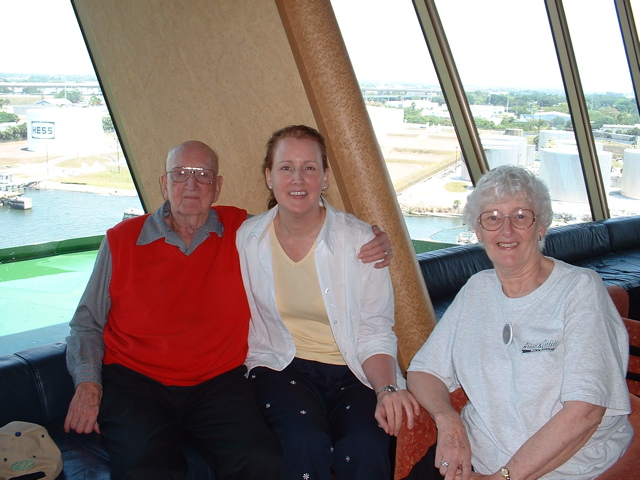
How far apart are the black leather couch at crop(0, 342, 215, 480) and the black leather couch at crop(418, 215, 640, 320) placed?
2.35 m

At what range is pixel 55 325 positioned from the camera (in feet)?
15.1

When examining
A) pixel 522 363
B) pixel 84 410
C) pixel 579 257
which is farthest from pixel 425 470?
pixel 579 257

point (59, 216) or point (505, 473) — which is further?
point (59, 216)

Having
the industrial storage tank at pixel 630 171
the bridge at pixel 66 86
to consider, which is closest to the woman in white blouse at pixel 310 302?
the bridge at pixel 66 86

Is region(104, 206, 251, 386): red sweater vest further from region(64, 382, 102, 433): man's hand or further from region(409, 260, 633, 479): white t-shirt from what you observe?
region(409, 260, 633, 479): white t-shirt

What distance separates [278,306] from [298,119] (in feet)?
4.46

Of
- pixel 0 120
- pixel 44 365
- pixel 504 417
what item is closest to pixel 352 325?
pixel 504 417

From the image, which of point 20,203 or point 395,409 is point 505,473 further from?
point 20,203

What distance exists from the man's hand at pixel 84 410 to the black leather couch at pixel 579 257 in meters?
2.45

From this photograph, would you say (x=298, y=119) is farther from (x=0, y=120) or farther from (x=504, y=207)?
(x=0, y=120)

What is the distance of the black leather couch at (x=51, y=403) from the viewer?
2111mm

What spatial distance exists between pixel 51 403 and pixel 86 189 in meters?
2.38

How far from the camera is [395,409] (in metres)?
1.93

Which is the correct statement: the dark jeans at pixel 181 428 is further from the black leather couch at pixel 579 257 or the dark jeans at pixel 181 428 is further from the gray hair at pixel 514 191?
the black leather couch at pixel 579 257
